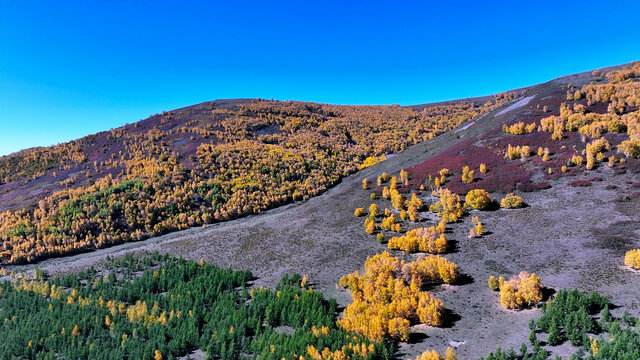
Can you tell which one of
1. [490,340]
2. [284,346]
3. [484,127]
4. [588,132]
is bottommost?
[490,340]

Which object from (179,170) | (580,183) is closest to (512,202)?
(580,183)

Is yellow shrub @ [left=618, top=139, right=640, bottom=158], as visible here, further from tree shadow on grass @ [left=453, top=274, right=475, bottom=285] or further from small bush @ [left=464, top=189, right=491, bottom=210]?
tree shadow on grass @ [left=453, top=274, right=475, bottom=285]

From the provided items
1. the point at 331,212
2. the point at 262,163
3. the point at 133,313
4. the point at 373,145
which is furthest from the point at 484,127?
the point at 133,313

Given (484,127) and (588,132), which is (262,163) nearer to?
(484,127)

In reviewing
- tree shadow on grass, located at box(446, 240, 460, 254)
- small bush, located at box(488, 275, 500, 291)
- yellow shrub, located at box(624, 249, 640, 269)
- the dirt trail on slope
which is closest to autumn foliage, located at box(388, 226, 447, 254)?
tree shadow on grass, located at box(446, 240, 460, 254)

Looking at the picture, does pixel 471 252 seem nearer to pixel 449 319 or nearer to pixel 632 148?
pixel 449 319

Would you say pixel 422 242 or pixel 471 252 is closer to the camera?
pixel 471 252
